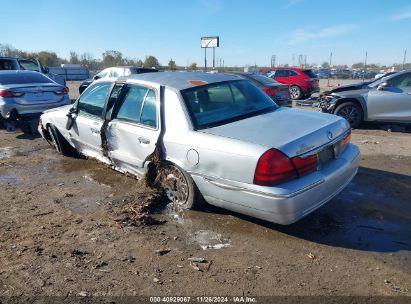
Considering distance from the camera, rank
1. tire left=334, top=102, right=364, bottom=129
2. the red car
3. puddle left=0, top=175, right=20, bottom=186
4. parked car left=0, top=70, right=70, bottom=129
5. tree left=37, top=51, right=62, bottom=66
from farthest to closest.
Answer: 1. tree left=37, top=51, right=62, bottom=66
2. the red car
3. tire left=334, top=102, right=364, bottom=129
4. parked car left=0, top=70, right=70, bottom=129
5. puddle left=0, top=175, right=20, bottom=186

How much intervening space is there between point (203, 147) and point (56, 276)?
5.78ft

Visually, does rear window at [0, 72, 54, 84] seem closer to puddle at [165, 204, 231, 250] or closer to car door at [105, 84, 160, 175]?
car door at [105, 84, 160, 175]

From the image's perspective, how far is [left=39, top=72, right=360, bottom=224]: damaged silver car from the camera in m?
3.38

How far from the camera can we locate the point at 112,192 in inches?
199

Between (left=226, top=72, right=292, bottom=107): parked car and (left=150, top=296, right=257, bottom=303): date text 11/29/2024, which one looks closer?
(left=150, top=296, right=257, bottom=303): date text 11/29/2024

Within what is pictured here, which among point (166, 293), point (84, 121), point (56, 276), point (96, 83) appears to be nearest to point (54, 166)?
point (84, 121)

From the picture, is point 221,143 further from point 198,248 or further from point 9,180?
point 9,180

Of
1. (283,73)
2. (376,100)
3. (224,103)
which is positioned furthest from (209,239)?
(283,73)

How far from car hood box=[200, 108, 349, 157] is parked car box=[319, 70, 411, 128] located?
17.4 ft

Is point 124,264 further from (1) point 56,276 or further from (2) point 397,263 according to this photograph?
(2) point 397,263

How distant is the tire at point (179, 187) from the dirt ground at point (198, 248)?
14 cm

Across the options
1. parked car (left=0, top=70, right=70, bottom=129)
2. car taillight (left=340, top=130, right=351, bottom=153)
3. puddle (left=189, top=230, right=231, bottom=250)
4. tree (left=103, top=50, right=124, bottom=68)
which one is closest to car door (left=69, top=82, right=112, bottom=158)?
puddle (left=189, top=230, right=231, bottom=250)

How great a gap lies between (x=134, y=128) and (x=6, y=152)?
168 inches

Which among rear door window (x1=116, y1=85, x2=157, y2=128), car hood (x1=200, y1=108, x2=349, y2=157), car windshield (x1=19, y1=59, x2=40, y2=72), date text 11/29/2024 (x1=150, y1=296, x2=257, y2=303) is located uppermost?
car windshield (x1=19, y1=59, x2=40, y2=72)
